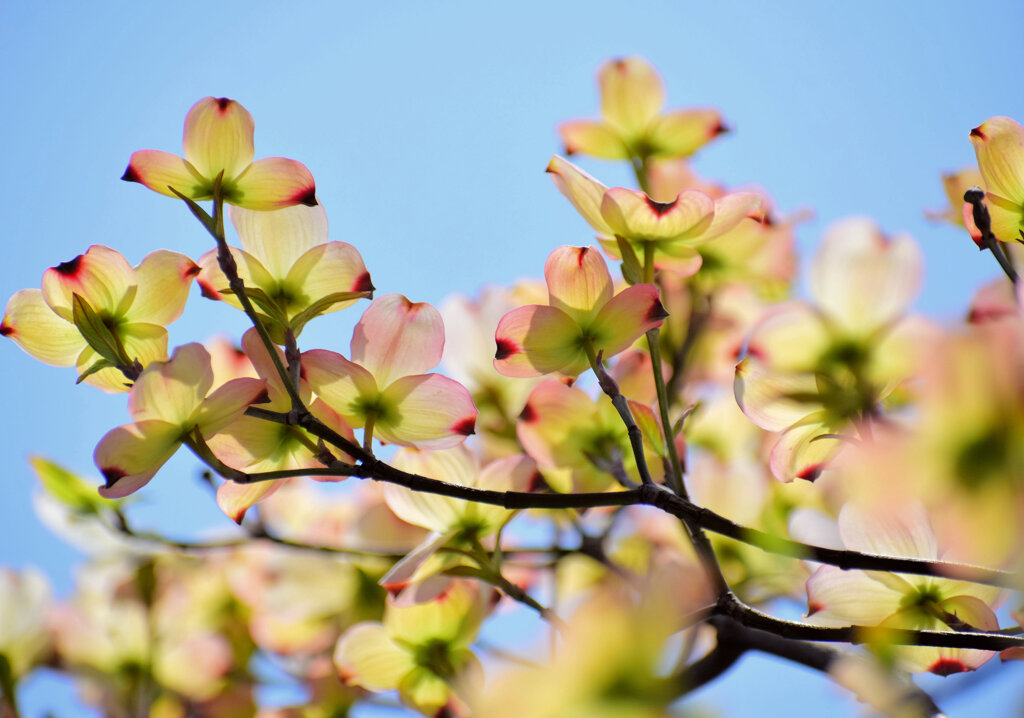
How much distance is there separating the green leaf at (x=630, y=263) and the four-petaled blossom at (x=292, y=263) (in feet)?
0.42

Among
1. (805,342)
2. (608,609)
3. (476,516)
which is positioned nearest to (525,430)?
(476,516)

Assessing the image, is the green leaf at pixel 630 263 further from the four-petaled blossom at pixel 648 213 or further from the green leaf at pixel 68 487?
the green leaf at pixel 68 487

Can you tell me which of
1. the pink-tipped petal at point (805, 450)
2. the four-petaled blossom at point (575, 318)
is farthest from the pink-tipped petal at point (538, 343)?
the pink-tipped petal at point (805, 450)

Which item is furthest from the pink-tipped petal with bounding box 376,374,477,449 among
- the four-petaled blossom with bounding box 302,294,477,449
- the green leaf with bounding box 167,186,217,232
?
the green leaf with bounding box 167,186,217,232

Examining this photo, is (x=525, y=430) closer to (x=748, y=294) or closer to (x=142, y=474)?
(x=142, y=474)

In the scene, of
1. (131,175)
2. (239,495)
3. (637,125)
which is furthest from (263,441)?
(637,125)

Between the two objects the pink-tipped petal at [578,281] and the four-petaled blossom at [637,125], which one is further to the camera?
the four-petaled blossom at [637,125]

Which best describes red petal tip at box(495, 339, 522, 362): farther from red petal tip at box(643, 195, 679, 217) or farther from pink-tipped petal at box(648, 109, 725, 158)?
pink-tipped petal at box(648, 109, 725, 158)

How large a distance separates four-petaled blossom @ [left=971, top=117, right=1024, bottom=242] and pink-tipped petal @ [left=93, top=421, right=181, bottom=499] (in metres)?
0.38

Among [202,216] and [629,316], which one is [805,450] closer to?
[629,316]

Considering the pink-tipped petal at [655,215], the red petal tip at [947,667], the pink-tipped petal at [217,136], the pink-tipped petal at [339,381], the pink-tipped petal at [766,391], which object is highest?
the pink-tipped petal at [217,136]

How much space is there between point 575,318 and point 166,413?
19 centimetres

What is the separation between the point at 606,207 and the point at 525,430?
134 millimetres

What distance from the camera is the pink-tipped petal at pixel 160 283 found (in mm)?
386
